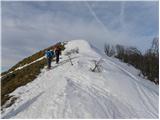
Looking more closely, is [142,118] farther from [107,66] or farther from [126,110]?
[107,66]

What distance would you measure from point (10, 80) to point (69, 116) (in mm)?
9001

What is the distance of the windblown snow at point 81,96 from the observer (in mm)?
14891

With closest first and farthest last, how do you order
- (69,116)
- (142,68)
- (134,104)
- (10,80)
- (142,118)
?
(69,116)
(142,118)
(134,104)
(10,80)
(142,68)

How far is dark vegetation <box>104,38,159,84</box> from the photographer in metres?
32.1

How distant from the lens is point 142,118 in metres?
Answer: 16.2

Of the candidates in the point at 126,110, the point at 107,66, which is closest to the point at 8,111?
the point at 126,110

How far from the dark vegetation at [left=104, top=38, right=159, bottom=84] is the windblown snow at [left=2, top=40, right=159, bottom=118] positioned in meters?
9.25

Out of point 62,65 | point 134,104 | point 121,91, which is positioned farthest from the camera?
point 62,65

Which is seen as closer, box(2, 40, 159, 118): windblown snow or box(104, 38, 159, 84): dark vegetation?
box(2, 40, 159, 118): windblown snow

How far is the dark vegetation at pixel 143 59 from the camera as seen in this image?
32.1 m

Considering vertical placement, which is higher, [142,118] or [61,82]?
[61,82]

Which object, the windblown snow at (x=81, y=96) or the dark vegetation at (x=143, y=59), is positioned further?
the dark vegetation at (x=143, y=59)

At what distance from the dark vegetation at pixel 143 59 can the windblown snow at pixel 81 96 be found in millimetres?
9254

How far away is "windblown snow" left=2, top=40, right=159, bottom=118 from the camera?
1489cm
